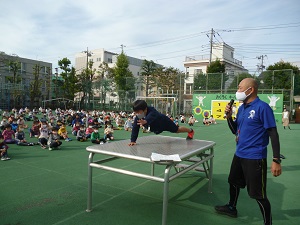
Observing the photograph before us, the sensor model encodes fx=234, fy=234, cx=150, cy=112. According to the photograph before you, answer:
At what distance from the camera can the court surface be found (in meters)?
3.35

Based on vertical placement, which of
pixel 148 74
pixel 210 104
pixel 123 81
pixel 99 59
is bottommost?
pixel 210 104

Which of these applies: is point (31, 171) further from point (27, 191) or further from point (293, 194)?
point (293, 194)

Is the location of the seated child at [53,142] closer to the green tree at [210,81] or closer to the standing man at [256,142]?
the standing man at [256,142]

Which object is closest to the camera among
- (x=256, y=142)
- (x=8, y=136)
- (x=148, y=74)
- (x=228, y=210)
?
(x=256, y=142)

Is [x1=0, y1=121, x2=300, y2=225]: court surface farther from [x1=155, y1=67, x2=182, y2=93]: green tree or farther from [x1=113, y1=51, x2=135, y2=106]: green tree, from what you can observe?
[x1=155, y1=67, x2=182, y2=93]: green tree

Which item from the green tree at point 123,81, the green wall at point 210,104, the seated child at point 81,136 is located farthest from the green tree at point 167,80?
the seated child at point 81,136

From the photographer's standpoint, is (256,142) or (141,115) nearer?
(256,142)

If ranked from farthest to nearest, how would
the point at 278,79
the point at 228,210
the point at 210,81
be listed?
1. the point at 210,81
2. the point at 278,79
3. the point at 228,210

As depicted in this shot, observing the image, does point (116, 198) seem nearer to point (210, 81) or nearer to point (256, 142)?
point (256, 142)

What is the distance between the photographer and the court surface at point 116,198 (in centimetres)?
335

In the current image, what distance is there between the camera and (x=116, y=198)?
13.3ft

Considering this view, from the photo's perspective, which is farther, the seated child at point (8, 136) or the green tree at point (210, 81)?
the green tree at point (210, 81)

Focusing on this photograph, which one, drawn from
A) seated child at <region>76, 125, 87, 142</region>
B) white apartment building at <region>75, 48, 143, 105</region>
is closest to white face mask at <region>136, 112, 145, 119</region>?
seated child at <region>76, 125, 87, 142</region>

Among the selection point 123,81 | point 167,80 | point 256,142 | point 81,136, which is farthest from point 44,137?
point 167,80
